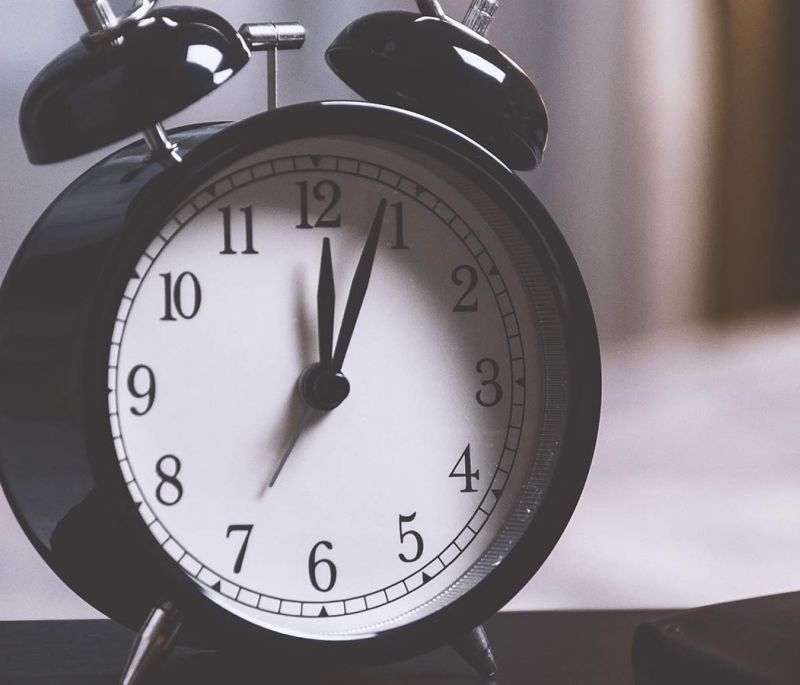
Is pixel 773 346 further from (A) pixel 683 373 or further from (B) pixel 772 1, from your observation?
(B) pixel 772 1

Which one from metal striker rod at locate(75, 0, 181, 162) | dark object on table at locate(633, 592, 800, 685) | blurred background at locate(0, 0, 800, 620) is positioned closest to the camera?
dark object on table at locate(633, 592, 800, 685)

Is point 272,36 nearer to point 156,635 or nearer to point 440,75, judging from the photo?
point 440,75

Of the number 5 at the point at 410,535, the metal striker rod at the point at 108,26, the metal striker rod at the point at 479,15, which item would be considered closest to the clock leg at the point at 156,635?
the number 5 at the point at 410,535

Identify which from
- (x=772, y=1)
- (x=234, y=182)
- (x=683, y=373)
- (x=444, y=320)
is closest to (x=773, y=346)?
(x=683, y=373)

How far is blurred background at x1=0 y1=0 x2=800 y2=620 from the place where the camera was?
1.31 meters

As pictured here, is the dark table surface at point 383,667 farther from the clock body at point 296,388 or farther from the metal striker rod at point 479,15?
the metal striker rod at point 479,15

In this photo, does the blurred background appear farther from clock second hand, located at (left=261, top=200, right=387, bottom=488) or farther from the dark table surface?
clock second hand, located at (left=261, top=200, right=387, bottom=488)

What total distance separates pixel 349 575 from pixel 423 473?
87 mm

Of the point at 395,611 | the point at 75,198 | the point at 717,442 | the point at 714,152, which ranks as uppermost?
the point at 75,198

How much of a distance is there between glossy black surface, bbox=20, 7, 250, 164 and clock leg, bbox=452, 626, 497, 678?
1.37ft

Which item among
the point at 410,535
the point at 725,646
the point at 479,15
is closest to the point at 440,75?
the point at 479,15

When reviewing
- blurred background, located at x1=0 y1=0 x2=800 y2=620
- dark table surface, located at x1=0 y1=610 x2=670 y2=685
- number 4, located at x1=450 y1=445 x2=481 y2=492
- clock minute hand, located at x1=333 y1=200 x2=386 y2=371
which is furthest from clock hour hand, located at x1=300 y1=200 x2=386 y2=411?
blurred background, located at x1=0 y1=0 x2=800 y2=620

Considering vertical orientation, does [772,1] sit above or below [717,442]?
above

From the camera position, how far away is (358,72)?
2.78ft
